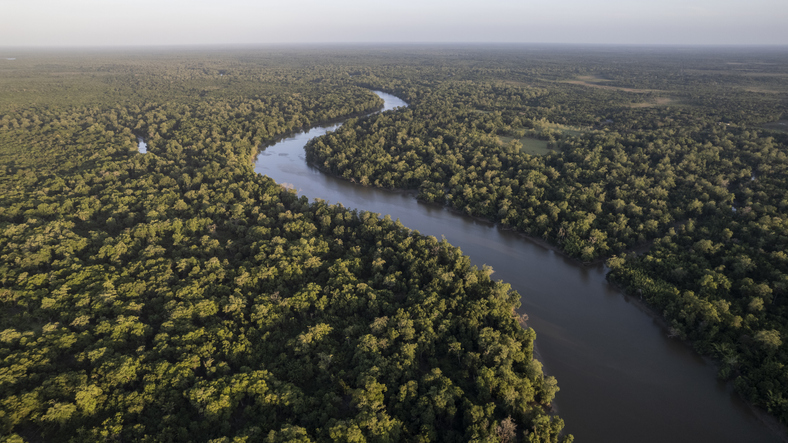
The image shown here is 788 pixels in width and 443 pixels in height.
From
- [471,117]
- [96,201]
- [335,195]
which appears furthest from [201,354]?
[471,117]

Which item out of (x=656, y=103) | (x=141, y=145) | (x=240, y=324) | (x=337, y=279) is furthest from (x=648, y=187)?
(x=141, y=145)

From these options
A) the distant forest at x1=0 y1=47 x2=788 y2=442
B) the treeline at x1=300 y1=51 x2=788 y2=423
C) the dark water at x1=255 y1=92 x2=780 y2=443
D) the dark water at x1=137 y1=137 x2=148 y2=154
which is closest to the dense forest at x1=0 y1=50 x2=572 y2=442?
the distant forest at x1=0 y1=47 x2=788 y2=442

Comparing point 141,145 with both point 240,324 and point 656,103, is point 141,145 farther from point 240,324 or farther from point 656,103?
point 656,103

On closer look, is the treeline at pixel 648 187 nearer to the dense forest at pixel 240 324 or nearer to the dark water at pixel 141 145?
the dense forest at pixel 240 324

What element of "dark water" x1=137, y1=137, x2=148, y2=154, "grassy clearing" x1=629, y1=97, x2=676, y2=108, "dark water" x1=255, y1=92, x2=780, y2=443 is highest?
"grassy clearing" x1=629, y1=97, x2=676, y2=108

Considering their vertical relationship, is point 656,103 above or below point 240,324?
above

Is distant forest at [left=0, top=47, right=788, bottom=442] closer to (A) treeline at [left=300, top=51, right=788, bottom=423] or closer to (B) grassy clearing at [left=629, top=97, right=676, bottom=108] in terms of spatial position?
(A) treeline at [left=300, top=51, right=788, bottom=423]
